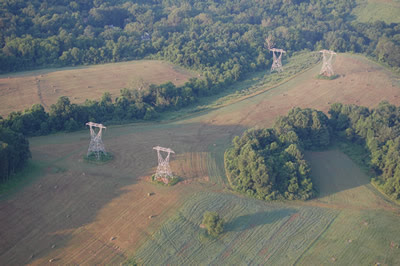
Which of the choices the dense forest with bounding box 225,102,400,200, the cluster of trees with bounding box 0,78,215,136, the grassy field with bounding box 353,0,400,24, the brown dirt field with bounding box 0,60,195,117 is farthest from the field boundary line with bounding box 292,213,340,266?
the grassy field with bounding box 353,0,400,24

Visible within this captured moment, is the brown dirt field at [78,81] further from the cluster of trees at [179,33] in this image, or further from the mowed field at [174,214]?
the mowed field at [174,214]

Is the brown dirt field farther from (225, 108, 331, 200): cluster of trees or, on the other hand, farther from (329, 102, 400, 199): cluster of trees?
(329, 102, 400, 199): cluster of trees

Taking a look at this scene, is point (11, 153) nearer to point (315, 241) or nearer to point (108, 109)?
point (108, 109)

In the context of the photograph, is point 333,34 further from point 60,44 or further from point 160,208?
point 160,208

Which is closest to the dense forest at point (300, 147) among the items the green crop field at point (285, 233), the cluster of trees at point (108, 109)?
the green crop field at point (285, 233)

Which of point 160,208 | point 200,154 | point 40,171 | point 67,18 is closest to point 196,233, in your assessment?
point 160,208

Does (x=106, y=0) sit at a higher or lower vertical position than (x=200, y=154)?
higher

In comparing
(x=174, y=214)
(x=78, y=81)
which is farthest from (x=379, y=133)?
(x=78, y=81)
